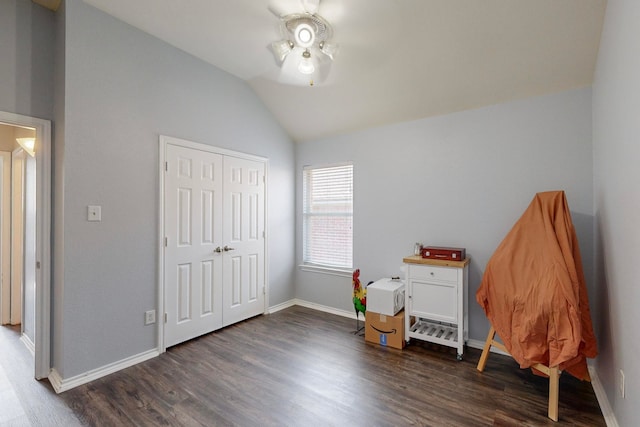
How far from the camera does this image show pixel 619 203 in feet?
5.41

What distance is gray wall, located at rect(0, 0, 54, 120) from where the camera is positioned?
2.16 metres

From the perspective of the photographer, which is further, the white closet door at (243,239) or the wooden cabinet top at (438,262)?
the white closet door at (243,239)

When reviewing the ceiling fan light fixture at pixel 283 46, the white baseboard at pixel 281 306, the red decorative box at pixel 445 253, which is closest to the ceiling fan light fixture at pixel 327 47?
the ceiling fan light fixture at pixel 283 46

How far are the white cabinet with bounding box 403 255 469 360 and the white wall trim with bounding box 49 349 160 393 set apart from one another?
251cm

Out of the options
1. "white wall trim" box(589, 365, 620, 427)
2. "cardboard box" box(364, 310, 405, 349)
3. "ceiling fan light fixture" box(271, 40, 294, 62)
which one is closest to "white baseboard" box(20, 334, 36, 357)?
"cardboard box" box(364, 310, 405, 349)

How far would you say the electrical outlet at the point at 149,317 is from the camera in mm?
2658

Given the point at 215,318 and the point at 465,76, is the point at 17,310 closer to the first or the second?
the point at 215,318

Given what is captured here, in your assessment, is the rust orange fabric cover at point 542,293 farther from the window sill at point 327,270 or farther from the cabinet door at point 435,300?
the window sill at point 327,270

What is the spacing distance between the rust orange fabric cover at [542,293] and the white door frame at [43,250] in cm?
352

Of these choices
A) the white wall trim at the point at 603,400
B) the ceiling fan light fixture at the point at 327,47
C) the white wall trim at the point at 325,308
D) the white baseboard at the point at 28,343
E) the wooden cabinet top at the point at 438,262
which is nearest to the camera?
the white wall trim at the point at 603,400

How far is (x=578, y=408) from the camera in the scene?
196 cm

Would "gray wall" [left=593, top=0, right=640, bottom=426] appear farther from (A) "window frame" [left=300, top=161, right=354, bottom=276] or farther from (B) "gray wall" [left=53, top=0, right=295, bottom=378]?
(B) "gray wall" [left=53, top=0, right=295, bottom=378]

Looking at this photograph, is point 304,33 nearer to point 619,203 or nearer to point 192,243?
point 192,243

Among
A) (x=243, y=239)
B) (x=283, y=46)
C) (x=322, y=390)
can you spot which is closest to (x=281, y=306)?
(x=243, y=239)
